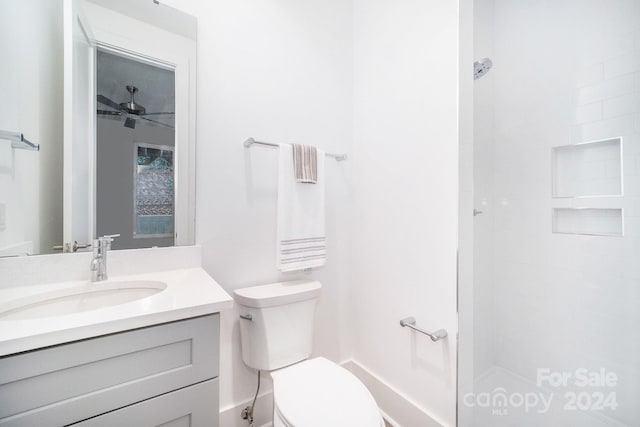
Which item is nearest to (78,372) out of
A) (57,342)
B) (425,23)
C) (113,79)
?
(57,342)

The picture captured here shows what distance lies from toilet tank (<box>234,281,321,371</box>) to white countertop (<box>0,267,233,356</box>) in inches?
12.2

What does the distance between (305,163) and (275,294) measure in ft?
2.23

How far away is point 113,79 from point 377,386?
199cm

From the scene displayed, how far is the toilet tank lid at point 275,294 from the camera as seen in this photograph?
45.8 inches

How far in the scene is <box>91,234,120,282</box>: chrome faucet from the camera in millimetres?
936

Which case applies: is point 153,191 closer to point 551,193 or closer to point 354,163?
point 354,163

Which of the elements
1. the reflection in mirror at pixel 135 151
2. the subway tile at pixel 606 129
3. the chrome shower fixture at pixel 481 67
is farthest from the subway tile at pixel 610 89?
the reflection in mirror at pixel 135 151

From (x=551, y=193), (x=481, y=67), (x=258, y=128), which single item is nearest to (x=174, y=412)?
(x=258, y=128)

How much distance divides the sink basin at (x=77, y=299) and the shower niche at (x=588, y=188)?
1.99 metres

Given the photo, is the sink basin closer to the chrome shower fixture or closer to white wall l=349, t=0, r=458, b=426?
white wall l=349, t=0, r=458, b=426

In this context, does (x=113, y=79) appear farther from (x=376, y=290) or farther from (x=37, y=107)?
(x=376, y=290)

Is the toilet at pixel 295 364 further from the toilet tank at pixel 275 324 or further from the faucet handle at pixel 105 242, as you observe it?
the faucet handle at pixel 105 242

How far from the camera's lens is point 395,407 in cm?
137

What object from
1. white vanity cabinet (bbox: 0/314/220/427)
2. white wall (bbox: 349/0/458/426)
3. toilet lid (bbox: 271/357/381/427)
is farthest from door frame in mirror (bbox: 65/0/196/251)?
white wall (bbox: 349/0/458/426)
